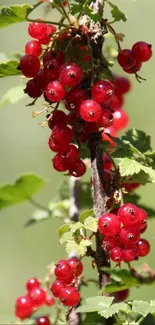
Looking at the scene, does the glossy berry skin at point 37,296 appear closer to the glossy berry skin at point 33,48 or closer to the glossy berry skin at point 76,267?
the glossy berry skin at point 76,267

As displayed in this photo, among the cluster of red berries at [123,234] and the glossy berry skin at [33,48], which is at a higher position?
the glossy berry skin at [33,48]

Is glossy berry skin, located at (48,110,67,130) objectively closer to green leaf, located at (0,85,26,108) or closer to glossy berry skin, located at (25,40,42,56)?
glossy berry skin, located at (25,40,42,56)

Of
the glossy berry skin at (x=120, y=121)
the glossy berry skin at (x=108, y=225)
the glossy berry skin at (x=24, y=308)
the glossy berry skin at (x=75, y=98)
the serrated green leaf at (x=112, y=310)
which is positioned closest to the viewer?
the serrated green leaf at (x=112, y=310)

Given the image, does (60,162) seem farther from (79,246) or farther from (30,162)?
(30,162)

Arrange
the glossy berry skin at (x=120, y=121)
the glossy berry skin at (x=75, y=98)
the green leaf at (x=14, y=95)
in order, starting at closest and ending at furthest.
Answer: the glossy berry skin at (x=75, y=98) < the green leaf at (x=14, y=95) < the glossy berry skin at (x=120, y=121)

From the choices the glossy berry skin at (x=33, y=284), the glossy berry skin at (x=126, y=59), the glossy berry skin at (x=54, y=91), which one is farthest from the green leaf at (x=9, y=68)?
the glossy berry skin at (x=33, y=284)

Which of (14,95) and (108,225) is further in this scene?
(14,95)

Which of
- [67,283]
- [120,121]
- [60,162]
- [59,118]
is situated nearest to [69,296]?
[67,283]
